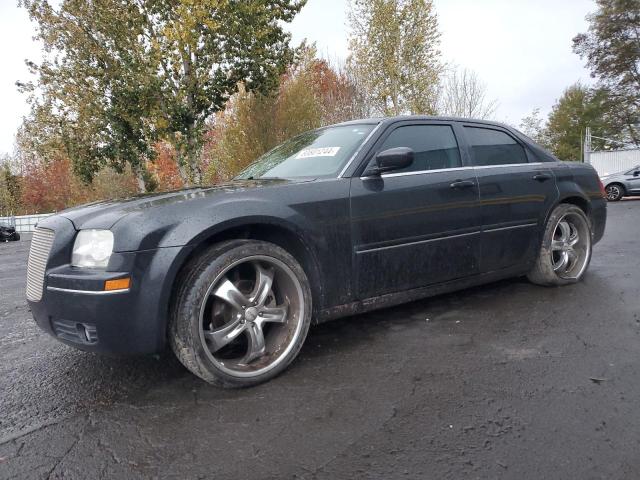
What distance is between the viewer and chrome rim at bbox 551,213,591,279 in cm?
437

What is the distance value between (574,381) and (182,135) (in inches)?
659

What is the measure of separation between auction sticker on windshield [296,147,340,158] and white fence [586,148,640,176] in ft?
108

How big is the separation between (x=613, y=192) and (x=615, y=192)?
76 mm

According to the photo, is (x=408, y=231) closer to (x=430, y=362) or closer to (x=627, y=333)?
(x=430, y=362)

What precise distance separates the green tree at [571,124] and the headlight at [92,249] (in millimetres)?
49587

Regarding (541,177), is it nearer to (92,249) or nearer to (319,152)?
(319,152)

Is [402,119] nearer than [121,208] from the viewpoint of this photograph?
No

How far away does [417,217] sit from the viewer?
323cm

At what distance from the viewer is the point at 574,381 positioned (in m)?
2.42

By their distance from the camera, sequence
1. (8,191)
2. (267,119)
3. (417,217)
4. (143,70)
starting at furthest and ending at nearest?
(8,191) → (267,119) → (143,70) → (417,217)

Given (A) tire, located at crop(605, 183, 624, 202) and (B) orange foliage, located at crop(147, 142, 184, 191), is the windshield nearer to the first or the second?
(A) tire, located at crop(605, 183, 624, 202)

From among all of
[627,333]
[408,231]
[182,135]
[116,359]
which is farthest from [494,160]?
[182,135]

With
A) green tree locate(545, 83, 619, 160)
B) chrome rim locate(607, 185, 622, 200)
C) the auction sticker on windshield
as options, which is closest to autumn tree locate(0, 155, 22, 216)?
chrome rim locate(607, 185, 622, 200)

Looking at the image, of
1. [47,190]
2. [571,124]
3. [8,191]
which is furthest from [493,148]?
[571,124]
